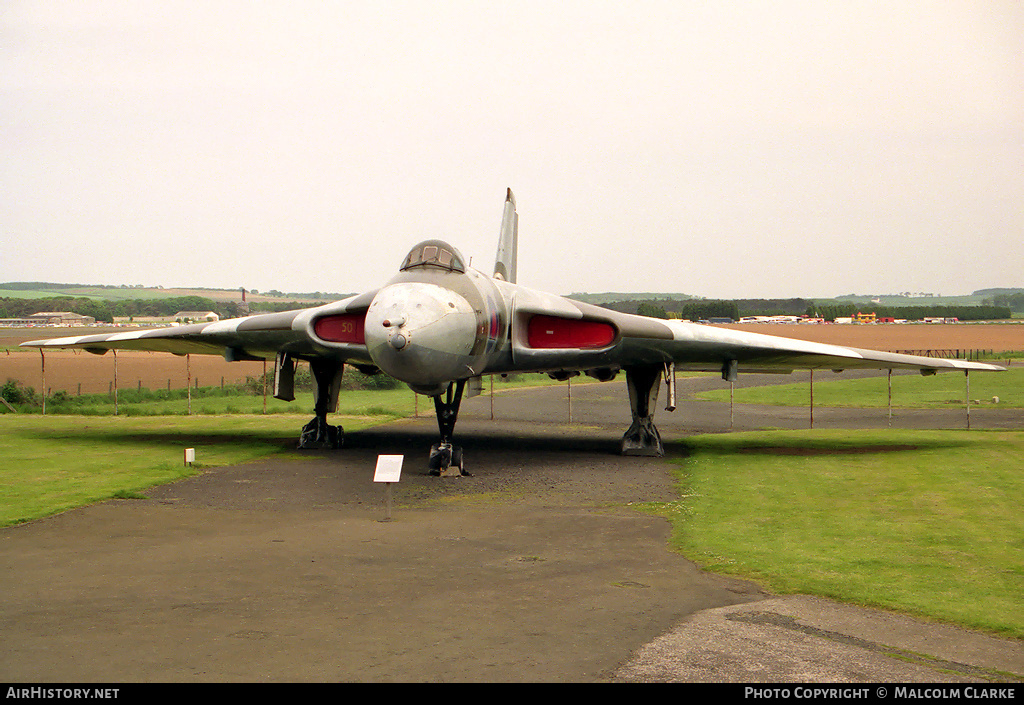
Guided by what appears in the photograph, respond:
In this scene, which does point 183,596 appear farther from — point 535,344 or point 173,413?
point 173,413

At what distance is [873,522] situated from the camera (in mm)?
10969

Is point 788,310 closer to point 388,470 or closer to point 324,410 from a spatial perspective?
point 324,410

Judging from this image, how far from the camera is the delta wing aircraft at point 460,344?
43.1 ft

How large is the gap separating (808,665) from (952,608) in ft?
7.31

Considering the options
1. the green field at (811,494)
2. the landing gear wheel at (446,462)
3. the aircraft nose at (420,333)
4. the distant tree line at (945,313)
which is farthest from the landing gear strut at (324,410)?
the distant tree line at (945,313)

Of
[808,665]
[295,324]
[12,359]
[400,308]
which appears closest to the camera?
[808,665]

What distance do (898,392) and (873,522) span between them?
27.4 m

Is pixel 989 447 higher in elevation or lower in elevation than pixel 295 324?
lower

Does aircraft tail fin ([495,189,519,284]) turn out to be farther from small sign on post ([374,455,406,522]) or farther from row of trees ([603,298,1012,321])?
row of trees ([603,298,1012,321])

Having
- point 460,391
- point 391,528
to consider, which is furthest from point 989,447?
point 391,528

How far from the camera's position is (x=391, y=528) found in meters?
10.6

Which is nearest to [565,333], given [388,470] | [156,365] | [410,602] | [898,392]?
[388,470]

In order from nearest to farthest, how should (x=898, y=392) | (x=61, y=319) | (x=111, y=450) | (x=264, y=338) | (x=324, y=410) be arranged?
1. (x=111, y=450)
2. (x=264, y=338)
3. (x=324, y=410)
4. (x=898, y=392)
5. (x=61, y=319)

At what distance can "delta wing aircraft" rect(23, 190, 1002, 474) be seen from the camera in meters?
13.1
